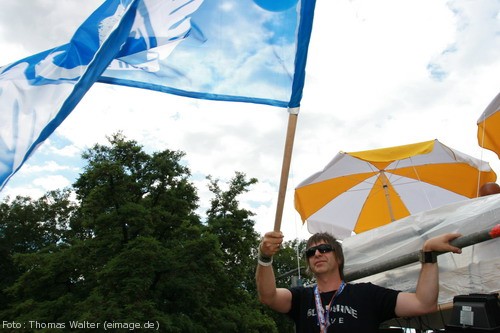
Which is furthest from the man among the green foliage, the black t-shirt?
the green foliage

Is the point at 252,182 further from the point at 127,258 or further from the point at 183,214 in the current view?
the point at 127,258

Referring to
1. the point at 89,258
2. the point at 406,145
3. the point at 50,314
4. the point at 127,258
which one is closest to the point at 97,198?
the point at 89,258

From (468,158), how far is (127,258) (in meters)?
14.9

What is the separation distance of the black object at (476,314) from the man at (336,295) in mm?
538

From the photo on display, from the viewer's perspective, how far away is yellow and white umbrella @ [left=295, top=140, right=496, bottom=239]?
8.26 meters

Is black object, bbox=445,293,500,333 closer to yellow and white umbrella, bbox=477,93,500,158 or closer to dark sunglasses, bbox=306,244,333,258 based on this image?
dark sunglasses, bbox=306,244,333,258

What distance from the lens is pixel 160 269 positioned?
2041 cm

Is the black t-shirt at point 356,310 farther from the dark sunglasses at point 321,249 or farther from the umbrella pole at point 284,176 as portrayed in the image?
the umbrella pole at point 284,176

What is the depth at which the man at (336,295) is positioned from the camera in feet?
7.06

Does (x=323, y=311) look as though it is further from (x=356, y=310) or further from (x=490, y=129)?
(x=490, y=129)

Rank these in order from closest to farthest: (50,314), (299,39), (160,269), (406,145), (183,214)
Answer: (299,39) < (406,145) < (50,314) < (160,269) < (183,214)

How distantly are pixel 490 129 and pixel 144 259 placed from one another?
53.3 ft

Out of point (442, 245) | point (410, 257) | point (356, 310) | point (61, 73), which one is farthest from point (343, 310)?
point (61, 73)

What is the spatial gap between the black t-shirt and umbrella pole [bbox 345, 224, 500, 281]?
418mm
